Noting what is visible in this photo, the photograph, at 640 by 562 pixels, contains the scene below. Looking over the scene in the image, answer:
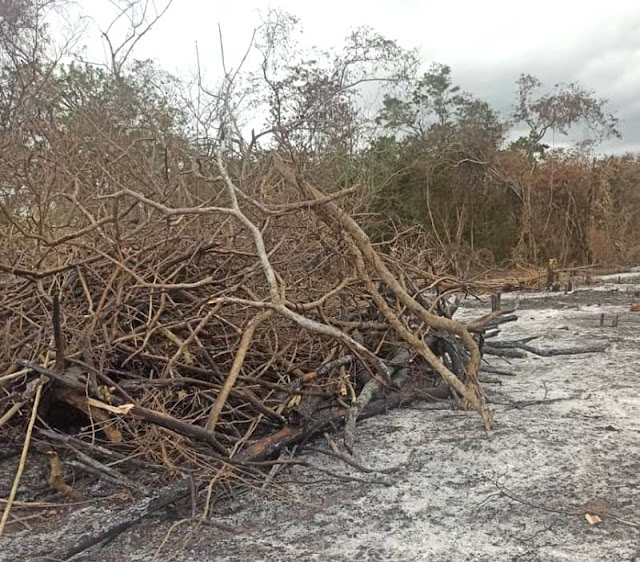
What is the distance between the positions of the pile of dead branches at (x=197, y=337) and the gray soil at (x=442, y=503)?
0.55 feet

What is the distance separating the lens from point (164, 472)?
8.17ft

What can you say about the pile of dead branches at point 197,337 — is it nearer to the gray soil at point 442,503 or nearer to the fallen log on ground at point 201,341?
the fallen log on ground at point 201,341

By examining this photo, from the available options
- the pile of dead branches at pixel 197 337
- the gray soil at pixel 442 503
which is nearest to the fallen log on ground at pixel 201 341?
the pile of dead branches at pixel 197 337

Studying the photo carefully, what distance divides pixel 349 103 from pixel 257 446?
7.16 metres

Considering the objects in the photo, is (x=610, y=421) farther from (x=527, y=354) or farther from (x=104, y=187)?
(x=104, y=187)

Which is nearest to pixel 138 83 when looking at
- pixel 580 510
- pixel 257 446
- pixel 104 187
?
pixel 104 187

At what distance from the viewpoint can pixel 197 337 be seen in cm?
317

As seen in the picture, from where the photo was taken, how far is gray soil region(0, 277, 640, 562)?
6.77 ft

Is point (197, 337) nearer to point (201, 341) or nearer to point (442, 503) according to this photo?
point (201, 341)

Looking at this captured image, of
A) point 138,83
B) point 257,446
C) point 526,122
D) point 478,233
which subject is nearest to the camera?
point 257,446

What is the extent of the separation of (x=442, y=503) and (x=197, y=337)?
1434 millimetres

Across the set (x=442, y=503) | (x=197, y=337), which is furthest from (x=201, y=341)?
(x=442, y=503)

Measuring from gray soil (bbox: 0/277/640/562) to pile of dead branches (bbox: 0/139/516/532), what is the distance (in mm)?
168

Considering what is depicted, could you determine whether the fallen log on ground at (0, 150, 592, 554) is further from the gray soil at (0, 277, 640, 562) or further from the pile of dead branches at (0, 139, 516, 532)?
the gray soil at (0, 277, 640, 562)
